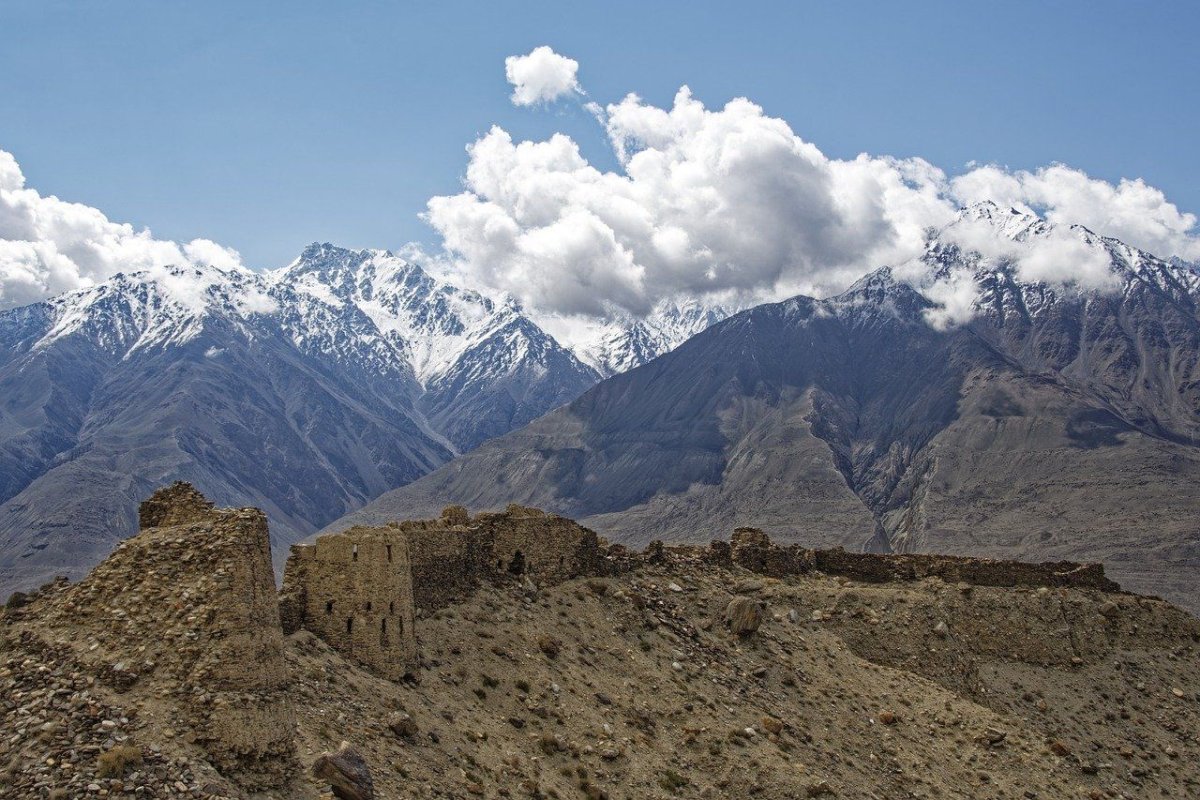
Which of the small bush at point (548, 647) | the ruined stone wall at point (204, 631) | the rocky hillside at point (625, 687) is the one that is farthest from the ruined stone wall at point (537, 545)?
the ruined stone wall at point (204, 631)

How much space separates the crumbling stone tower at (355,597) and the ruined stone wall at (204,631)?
7.36 meters

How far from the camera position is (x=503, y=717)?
28.0m

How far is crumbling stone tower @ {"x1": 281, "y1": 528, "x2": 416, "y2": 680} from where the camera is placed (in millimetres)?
26812

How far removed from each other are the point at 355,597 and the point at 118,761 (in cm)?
1131

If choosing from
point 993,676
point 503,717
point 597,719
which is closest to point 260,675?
point 503,717

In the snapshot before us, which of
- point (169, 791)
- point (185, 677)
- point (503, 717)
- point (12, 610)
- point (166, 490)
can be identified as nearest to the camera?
point (169, 791)

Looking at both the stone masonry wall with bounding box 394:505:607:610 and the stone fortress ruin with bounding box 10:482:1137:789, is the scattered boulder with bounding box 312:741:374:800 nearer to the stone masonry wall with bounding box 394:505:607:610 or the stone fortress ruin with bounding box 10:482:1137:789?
the stone fortress ruin with bounding box 10:482:1137:789

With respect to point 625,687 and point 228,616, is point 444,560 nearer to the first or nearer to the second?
point 625,687

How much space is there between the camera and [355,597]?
27.0 m

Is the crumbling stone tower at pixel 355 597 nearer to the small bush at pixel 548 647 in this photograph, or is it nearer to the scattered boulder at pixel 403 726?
the scattered boulder at pixel 403 726

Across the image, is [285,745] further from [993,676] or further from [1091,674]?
[1091,674]

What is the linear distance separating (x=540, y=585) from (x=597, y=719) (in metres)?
7.65

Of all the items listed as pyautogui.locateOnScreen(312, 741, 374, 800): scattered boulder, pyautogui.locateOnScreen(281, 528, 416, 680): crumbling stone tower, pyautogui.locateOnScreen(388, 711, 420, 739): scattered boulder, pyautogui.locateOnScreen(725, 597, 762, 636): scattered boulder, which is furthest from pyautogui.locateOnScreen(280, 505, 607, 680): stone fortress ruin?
pyautogui.locateOnScreen(725, 597, 762, 636): scattered boulder

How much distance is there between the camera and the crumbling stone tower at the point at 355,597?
1056 inches
